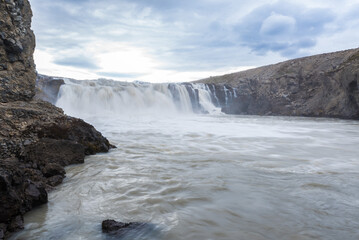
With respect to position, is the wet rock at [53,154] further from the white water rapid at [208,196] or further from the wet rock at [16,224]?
the wet rock at [16,224]

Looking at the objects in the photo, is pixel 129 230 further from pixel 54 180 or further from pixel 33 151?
pixel 33 151

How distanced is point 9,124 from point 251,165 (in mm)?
4416

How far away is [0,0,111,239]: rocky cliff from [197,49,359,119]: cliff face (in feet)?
64.4

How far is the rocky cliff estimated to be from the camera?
259cm

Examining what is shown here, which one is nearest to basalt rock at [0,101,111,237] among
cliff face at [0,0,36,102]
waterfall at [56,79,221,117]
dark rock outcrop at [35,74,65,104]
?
cliff face at [0,0,36,102]

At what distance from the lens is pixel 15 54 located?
636cm

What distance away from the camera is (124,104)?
27328mm

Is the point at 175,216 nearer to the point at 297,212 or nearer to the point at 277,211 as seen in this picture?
the point at 277,211

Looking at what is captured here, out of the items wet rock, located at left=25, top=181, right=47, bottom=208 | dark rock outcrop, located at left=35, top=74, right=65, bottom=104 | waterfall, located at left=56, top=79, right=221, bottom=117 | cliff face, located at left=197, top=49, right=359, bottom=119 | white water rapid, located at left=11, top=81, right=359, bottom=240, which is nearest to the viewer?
white water rapid, located at left=11, top=81, right=359, bottom=240

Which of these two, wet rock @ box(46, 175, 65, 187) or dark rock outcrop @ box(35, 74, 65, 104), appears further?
dark rock outcrop @ box(35, 74, 65, 104)

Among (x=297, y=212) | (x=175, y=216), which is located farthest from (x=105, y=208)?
(x=297, y=212)

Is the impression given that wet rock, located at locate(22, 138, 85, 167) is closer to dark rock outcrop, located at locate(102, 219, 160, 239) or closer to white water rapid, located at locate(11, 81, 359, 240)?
white water rapid, located at locate(11, 81, 359, 240)

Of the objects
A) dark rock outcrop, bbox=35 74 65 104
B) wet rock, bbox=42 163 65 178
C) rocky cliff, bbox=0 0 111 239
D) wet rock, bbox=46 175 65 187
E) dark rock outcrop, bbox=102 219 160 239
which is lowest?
dark rock outcrop, bbox=102 219 160 239

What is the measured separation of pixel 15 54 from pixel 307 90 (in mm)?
28999
